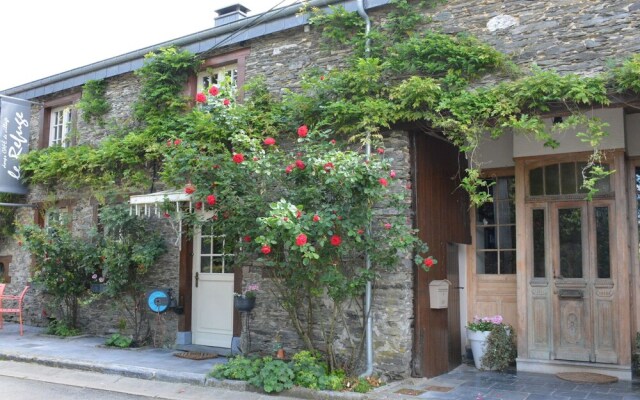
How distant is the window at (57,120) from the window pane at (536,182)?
8.93 meters

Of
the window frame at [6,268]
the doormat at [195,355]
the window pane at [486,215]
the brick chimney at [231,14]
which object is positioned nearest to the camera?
the doormat at [195,355]

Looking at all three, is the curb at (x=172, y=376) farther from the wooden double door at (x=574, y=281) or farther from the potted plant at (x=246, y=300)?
the wooden double door at (x=574, y=281)

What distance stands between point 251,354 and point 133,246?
288cm

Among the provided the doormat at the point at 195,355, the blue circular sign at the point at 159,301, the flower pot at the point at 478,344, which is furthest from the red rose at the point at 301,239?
the blue circular sign at the point at 159,301

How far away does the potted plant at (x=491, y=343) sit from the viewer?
827cm

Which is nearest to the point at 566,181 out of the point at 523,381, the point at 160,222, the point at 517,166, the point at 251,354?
the point at 517,166

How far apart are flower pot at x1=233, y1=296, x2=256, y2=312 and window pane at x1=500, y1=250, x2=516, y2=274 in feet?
12.3

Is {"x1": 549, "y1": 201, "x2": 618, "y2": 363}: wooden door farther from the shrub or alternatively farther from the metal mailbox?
the shrub

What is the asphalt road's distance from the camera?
7.02 metres

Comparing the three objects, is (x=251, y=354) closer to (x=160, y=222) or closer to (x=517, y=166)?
(x=160, y=222)

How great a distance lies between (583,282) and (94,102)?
908cm

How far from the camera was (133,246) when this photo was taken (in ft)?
32.4

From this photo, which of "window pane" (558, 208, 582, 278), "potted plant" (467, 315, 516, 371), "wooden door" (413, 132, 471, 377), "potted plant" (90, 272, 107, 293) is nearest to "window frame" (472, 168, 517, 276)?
"wooden door" (413, 132, 471, 377)

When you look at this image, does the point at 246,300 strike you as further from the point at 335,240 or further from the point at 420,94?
the point at 420,94
